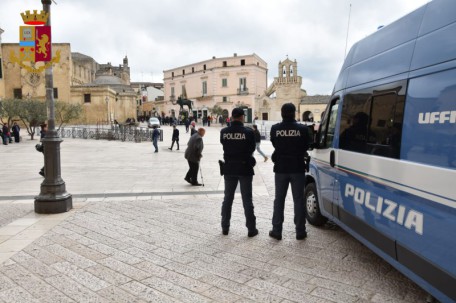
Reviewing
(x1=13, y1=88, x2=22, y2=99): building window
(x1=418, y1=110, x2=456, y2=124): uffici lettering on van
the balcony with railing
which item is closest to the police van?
(x1=418, y1=110, x2=456, y2=124): uffici lettering on van

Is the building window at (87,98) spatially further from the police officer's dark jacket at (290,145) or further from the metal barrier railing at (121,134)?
the police officer's dark jacket at (290,145)

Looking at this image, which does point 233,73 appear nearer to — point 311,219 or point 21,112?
point 21,112

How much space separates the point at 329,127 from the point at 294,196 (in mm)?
1085

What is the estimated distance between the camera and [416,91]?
3055mm

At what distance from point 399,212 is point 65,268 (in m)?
3.55

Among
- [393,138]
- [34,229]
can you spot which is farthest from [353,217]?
[34,229]

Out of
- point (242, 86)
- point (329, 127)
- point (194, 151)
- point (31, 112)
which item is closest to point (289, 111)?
point (329, 127)

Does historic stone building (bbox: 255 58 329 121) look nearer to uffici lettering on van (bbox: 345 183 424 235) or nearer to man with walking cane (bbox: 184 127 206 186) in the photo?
man with walking cane (bbox: 184 127 206 186)

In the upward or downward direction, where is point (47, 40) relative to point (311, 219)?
upward

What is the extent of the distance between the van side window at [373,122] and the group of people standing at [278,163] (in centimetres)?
61

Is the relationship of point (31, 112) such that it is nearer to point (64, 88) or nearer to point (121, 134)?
point (121, 134)

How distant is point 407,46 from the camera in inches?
132

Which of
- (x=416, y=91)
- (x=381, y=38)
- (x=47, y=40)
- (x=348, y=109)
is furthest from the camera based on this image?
(x=47, y=40)

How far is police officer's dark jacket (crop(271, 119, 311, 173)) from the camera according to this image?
15.5 ft
